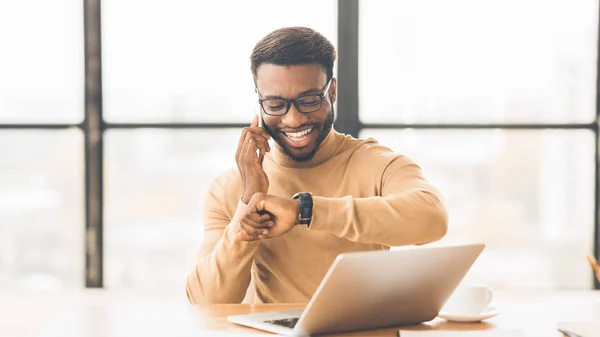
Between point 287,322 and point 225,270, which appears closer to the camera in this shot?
point 287,322

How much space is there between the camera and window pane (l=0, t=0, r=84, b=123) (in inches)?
124

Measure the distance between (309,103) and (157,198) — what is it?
1.22 meters

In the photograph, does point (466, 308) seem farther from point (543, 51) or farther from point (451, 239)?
point (543, 51)

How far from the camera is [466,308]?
5.42ft

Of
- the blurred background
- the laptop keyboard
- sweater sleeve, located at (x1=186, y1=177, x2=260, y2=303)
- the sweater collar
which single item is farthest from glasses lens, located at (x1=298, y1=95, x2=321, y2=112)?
the blurred background

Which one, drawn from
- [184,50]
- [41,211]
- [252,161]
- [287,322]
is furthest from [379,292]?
[41,211]

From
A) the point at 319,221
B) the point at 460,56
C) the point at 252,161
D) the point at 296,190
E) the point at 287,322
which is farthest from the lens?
the point at 460,56

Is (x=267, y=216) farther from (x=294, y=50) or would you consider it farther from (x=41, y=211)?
(x=41, y=211)

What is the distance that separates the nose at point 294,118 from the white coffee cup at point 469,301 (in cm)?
66

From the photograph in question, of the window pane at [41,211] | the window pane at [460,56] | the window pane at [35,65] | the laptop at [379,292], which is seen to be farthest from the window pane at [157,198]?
the laptop at [379,292]

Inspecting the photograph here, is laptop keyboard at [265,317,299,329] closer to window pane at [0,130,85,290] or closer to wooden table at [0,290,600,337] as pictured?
wooden table at [0,290,600,337]

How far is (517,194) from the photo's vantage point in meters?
3.16

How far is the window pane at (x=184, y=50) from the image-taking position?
3.12m

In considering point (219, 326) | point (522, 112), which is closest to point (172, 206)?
point (522, 112)
